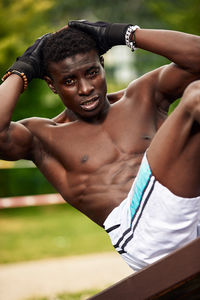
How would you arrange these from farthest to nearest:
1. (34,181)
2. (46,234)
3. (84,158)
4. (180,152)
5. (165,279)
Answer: (34,181), (46,234), (84,158), (180,152), (165,279)

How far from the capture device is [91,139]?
3184 millimetres

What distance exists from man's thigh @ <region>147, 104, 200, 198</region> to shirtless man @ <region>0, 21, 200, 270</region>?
25 centimetres

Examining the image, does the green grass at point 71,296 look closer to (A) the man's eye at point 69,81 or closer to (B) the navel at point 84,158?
(B) the navel at point 84,158

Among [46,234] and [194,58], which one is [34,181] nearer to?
[46,234]

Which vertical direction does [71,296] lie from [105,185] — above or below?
below

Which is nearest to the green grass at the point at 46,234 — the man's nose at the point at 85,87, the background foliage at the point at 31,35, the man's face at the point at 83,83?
the background foliage at the point at 31,35

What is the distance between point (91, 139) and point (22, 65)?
1.80 ft

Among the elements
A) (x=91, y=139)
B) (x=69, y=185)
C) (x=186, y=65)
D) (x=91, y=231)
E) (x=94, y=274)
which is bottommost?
(x=91, y=231)

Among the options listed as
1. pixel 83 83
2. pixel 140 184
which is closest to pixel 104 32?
pixel 83 83

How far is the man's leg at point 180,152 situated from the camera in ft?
7.54

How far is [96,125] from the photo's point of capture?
3221 millimetres

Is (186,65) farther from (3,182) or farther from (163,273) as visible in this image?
(3,182)

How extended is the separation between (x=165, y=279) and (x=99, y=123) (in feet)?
4.09

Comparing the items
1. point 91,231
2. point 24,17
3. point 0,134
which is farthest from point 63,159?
point 24,17
